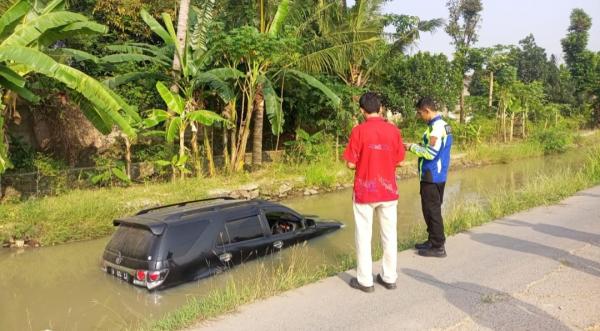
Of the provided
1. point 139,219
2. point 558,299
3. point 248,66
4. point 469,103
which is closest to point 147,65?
point 248,66

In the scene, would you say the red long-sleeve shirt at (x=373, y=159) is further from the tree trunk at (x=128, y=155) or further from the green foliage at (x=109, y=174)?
the tree trunk at (x=128, y=155)

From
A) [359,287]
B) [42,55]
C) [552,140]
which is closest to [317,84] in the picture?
[42,55]

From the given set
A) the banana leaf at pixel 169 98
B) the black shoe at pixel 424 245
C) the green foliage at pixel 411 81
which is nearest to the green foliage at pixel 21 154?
the banana leaf at pixel 169 98

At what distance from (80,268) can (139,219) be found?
8.07 feet

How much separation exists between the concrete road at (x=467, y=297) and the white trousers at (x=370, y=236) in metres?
0.18

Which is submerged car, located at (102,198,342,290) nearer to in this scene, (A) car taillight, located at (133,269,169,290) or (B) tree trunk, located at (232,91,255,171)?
(A) car taillight, located at (133,269,169,290)

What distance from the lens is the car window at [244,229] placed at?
7355 millimetres

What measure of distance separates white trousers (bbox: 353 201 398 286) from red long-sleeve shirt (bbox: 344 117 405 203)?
10cm

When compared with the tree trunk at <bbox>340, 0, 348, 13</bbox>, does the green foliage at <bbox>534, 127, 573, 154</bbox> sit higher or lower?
lower

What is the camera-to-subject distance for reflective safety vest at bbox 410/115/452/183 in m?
5.99

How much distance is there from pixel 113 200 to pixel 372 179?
8276 millimetres

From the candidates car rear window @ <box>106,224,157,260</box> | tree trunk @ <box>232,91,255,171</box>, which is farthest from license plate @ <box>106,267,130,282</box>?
tree trunk @ <box>232,91,255,171</box>

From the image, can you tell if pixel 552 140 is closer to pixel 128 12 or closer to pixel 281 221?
pixel 128 12

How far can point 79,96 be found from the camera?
10594mm
